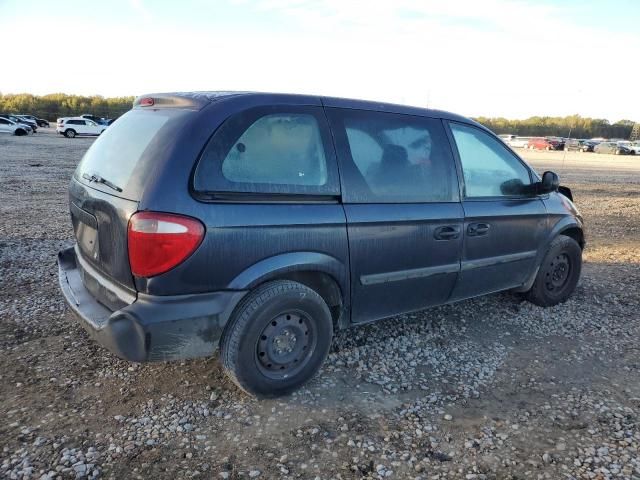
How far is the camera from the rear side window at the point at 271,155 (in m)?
2.67

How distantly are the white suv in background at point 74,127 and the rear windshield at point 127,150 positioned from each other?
35.5m

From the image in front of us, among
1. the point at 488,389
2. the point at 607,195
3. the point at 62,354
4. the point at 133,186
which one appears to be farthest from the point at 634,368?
the point at 607,195

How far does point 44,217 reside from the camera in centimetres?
778

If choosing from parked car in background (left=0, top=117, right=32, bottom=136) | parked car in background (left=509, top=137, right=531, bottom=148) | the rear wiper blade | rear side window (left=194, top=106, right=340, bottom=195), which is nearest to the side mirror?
rear side window (left=194, top=106, right=340, bottom=195)

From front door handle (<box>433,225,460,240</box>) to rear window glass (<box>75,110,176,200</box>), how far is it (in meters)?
1.96

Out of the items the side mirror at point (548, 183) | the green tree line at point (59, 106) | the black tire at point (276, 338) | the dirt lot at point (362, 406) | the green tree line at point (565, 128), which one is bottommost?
the dirt lot at point (362, 406)

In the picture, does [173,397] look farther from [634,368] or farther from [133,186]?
[634,368]

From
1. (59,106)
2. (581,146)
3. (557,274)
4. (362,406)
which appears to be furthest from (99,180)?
(59,106)

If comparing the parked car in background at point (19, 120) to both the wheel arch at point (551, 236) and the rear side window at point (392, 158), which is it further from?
the wheel arch at point (551, 236)

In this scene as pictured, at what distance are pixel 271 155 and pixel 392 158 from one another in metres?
0.97

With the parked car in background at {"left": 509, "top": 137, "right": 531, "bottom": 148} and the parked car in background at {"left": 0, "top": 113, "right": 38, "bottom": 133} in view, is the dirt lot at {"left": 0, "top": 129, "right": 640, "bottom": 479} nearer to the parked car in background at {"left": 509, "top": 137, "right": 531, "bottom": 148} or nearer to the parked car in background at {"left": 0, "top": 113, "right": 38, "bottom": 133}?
the parked car in background at {"left": 0, "top": 113, "right": 38, "bottom": 133}

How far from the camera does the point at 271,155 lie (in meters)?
2.85

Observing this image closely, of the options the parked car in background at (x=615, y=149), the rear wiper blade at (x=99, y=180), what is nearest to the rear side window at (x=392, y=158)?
the rear wiper blade at (x=99, y=180)

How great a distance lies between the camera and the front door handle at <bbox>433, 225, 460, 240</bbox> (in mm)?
3522
